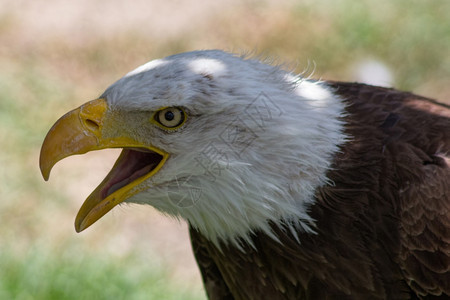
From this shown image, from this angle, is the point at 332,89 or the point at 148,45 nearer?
the point at 332,89

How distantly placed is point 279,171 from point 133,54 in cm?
477

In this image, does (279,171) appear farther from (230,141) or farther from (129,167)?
(129,167)

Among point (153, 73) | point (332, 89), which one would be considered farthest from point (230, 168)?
point (332, 89)

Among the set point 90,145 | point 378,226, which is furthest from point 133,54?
point 378,226

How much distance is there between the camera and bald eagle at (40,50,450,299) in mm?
2596

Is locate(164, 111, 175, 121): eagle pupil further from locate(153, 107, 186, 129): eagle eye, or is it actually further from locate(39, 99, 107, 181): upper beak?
locate(39, 99, 107, 181): upper beak

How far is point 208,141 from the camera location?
8.58 ft

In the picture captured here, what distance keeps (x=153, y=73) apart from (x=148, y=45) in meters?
4.70

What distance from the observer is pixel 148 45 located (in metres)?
7.18

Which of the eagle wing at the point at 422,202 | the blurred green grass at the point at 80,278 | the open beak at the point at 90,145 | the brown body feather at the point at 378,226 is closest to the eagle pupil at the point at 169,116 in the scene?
the open beak at the point at 90,145

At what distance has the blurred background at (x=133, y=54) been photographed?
17.8 ft

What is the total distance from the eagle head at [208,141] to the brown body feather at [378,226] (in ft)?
0.34

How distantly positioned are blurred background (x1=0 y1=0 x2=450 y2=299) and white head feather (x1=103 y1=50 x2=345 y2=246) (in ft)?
8.38

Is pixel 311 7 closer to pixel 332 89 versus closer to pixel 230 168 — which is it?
pixel 332 89
